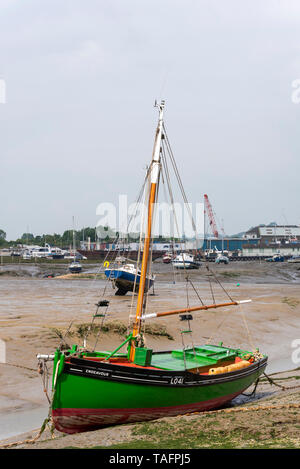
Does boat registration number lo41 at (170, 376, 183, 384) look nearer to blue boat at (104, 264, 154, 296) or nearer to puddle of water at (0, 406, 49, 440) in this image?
puddle of water at (0, 406, 49, 440)

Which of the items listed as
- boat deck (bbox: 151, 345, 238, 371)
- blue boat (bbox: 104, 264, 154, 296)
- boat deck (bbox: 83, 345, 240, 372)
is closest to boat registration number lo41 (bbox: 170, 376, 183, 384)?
boat deck (bbox: 83, 345, 240, 372)

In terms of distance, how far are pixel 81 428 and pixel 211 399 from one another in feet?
16.0

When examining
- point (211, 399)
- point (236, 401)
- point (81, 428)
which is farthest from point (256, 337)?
point (81, 428)

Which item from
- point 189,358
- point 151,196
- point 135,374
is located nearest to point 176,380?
point 135,374

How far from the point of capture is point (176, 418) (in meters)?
14.4

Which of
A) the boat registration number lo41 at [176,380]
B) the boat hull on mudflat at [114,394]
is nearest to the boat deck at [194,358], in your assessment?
the boat registration number lo41 at [176,380]

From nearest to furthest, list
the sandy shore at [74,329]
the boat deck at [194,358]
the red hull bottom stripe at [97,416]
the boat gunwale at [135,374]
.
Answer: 1. the boat gunwale at [135,374]
2. the red hull bottom stripe at [97,416]
3. the sandy shore at [74,329]
4. the boat deck at [194,358]

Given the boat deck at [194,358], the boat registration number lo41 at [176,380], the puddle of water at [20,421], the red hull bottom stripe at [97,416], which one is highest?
the boat registration number lo41 at [176,380]

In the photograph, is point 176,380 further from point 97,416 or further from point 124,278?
point 124,278

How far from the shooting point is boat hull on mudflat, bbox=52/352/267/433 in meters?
13.1

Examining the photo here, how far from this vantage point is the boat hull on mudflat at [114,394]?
13.1m

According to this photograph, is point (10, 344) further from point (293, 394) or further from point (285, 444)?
point (285, 444)

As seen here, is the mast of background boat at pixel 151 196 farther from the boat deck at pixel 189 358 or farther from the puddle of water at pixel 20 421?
the puddle of water at pixel 20 421

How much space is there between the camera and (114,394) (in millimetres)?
13500
